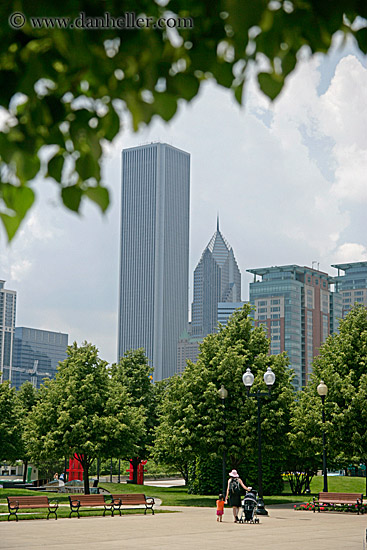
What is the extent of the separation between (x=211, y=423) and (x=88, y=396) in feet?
22.2

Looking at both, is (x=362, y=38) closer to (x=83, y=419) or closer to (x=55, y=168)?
(x=55, y=168)

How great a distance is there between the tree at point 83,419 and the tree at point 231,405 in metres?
2.61

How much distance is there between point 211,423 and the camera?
32.8 m

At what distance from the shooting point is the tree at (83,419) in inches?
1340

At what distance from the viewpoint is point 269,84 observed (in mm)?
2982

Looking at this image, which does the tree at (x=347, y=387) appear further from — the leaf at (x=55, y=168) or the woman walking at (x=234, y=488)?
the leaf at (x=55, y=168)

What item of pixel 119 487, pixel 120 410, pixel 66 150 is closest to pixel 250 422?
pixel 120 410

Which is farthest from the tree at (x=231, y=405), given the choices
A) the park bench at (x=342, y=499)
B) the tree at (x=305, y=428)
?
the park bench at (x=342, y=499)

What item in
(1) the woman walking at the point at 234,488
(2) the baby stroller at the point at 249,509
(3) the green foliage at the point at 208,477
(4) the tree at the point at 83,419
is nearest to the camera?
(1) the woman walking at the point at 234,488

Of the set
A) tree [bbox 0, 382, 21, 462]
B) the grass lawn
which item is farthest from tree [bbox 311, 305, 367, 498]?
tree [bbox 0, 382, 21, 462]

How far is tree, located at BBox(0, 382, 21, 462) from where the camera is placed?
42625 mm

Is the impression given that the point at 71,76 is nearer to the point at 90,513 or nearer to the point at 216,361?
the point at 90,513

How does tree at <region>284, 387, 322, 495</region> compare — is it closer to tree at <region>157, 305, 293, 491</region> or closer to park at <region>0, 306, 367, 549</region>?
park at <region>0, 306, 367, 549</region>

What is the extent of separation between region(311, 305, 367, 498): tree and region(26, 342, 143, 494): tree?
992 cm
